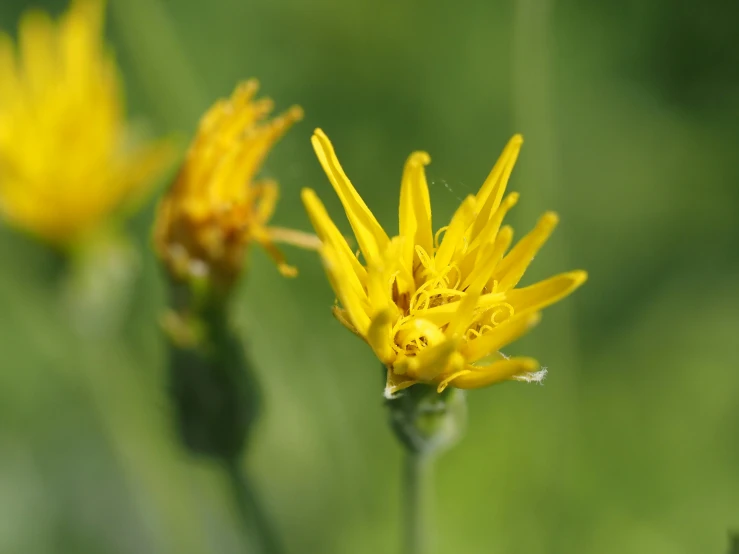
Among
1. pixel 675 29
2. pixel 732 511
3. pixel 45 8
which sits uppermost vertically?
pixel 45 8

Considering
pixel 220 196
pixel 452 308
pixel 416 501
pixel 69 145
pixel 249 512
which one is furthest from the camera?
pixel 69 145

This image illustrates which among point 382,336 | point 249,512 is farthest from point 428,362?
point 249,512

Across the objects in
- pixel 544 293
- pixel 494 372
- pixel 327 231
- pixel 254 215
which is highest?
pixel 254 215

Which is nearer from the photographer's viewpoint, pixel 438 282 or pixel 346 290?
pixel 346 290

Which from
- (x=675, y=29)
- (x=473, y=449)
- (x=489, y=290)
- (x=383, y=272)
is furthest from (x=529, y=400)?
(x=675, y=29)

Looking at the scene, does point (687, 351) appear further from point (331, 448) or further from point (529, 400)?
point (331, 448)

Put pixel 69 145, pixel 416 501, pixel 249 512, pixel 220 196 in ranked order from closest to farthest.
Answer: pixel 416 501 < pixel 220 196 < pixel 249 512 < pixel 69 145

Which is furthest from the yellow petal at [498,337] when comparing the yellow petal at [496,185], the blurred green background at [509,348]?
the blurred green background at [509,348]

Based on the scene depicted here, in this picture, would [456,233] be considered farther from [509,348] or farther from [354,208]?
[509,348]

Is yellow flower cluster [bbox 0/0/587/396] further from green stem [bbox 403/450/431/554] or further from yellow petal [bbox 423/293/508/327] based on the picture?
green stem [bbox 403/450/431/554]
